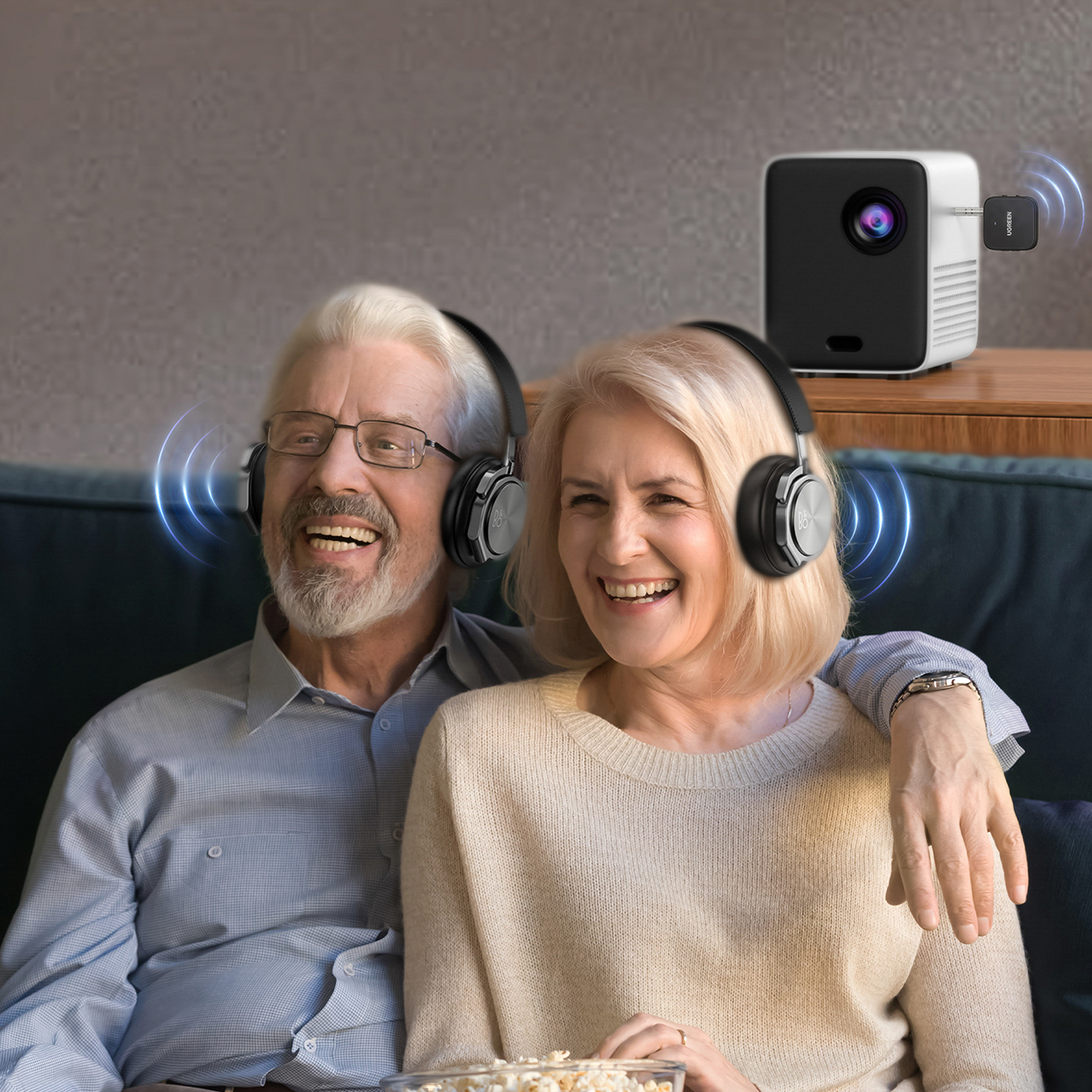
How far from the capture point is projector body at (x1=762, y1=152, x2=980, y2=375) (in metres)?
1.71

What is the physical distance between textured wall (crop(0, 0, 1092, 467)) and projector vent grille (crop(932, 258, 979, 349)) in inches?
51.9

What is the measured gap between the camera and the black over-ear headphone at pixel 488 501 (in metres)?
1.26

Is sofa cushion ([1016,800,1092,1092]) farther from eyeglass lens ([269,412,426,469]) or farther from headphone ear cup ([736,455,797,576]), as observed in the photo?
eyeglass lens ([269,412,426,469])

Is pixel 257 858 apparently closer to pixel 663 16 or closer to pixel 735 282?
pixel 735 282

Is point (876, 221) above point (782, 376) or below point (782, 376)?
above

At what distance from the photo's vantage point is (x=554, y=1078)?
2.83 feet

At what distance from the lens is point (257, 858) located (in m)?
1.32

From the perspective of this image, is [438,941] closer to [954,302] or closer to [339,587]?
[339,587]

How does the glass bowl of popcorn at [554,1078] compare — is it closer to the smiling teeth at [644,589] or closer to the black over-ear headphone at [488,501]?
the smiling teeth at [644,589]

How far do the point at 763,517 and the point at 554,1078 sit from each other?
434mm

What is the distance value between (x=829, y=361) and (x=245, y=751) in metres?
0.87

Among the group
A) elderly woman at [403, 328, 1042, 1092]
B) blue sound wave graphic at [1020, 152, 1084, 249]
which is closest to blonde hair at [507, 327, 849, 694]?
elderly woman at [403, 328, 1042, 1092]

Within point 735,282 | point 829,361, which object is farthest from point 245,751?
point 735,282

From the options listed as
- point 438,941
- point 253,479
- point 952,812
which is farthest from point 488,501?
point 952,812
